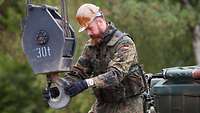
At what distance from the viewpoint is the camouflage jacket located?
21.5 feet

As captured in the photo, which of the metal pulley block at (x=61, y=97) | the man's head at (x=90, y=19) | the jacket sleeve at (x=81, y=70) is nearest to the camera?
the metal pulley block at (x=61, y=97)

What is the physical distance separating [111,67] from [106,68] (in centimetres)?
36

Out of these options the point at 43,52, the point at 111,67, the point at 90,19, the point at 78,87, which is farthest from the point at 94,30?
the point at 78,87

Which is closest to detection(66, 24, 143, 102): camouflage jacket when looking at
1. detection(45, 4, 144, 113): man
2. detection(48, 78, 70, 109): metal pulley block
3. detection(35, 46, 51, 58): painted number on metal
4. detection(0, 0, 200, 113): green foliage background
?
detection(45, 4, 144, 113): man

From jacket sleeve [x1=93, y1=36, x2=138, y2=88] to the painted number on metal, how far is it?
427 millimetres

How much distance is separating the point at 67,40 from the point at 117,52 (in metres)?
0.45

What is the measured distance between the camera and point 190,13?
19812 millimetres

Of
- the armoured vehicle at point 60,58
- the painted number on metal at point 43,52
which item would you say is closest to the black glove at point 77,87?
the armoured vehicle at point 60,58

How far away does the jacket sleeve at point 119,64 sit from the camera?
21.3ft

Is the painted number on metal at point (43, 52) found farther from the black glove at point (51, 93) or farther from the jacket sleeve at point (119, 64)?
the jacket sleeve at point (119, 64)

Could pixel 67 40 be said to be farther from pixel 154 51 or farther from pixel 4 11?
pixel 154 51

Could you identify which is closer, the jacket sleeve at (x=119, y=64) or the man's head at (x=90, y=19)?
the jacket sleeve at (x=119, y=64)

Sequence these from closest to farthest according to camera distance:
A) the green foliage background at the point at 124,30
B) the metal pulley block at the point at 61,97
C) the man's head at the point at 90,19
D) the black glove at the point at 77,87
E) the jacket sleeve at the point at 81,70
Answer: the black glove at the point at 77,87 → the metal pulley block at the point at 61,97 → the man's head at the point at 90,19 → the jacket sleeve at the point at 81,70 → the green foliage background at the point at 124,30

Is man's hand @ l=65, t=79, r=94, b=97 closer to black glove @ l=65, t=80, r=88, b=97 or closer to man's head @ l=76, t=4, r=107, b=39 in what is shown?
black glove @ l=65, t=80, r=88, b=97
